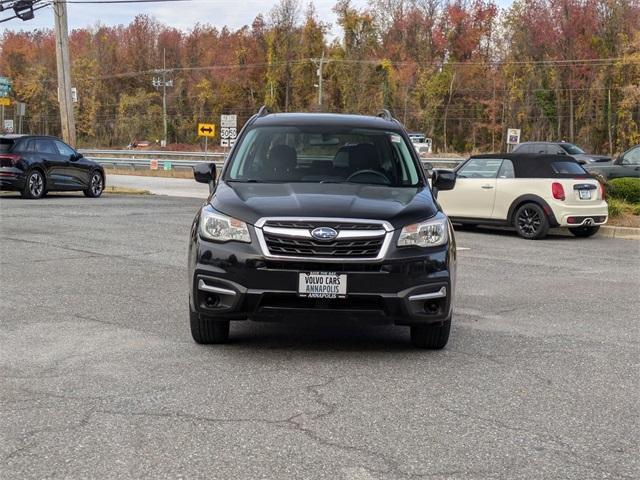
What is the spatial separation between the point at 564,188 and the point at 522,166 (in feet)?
3.02

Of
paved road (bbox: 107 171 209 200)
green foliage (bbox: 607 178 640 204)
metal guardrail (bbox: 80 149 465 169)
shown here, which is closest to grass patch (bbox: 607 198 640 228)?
green foliage (bbox: 607 178 640 204)

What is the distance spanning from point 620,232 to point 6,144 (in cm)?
1423

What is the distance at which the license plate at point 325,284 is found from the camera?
5855 millimetres

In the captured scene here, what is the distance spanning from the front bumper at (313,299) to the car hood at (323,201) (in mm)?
271

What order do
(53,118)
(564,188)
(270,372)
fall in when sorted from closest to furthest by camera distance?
(270,372), (564,188), (53,118)

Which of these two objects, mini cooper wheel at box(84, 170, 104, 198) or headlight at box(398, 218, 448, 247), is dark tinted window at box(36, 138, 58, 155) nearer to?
mini cooper wheel at box(84, 170, 104, 198)

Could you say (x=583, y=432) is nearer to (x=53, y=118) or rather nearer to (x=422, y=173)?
(x=422, y=173)

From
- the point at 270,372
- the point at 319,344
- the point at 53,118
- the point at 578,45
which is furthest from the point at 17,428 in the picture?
the point at 53,118

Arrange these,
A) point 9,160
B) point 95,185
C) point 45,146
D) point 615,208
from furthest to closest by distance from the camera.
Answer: point 95,185, point 45,146, point 9,160, point 615,208

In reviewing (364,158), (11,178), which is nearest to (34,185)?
(11,178)

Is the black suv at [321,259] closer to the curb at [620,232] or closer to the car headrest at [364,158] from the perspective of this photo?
the car headrest at [364,158]

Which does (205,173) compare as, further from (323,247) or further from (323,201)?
(323,247)

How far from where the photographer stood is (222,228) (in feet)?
20.2

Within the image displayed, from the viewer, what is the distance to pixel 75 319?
24.7 ft
